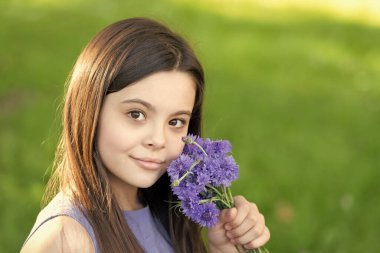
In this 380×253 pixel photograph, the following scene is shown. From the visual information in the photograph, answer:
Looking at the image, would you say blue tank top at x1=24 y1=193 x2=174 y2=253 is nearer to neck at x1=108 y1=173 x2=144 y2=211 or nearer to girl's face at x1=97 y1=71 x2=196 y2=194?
neck at x1=108 y1=173 x2=144 y2=211

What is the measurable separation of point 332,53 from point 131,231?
5.06 m

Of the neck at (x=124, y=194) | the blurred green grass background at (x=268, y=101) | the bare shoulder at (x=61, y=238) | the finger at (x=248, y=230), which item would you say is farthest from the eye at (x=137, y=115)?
the blurred green grass background at (x=268, y=101)

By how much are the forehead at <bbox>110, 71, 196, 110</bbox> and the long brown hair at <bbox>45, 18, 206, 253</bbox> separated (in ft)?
0.06

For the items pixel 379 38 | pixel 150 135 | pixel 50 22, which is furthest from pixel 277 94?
pixel 150 135

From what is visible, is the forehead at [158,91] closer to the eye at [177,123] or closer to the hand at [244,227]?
the eye at [177,123]

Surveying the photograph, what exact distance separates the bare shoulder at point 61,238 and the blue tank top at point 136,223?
0.8 inches

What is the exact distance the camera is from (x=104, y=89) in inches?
102

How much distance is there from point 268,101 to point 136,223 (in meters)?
3.72

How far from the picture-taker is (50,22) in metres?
7.84

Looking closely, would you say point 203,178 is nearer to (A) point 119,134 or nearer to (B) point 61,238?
(A) point 119,134

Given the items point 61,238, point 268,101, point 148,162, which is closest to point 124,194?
point 148,162

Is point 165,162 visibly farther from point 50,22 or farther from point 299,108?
point 50,22

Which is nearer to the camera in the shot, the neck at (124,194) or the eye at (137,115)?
the eye at (137,115)

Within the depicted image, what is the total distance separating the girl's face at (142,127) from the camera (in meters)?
2.58
